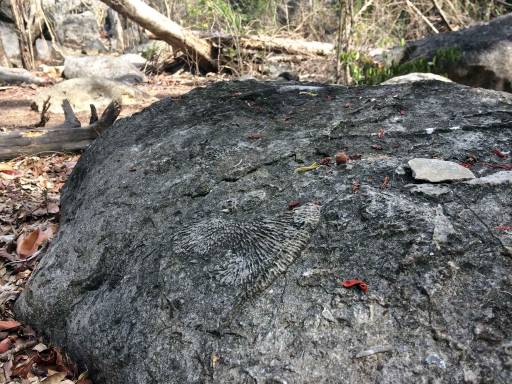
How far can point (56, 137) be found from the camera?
173 inches

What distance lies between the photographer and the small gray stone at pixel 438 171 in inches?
69.5

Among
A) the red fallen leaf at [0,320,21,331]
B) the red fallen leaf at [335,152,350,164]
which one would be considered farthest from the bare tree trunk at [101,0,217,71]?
the red fallen leaf at [335,152,350,164]

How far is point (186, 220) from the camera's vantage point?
1928 mm

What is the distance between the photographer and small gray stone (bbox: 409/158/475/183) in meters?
1.76

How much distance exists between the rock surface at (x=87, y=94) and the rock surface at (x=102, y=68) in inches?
75.2

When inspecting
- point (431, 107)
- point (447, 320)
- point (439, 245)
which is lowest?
point (447, 320)

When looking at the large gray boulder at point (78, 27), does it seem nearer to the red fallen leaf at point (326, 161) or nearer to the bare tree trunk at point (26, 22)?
the bare tree trunk at point (26, 22)

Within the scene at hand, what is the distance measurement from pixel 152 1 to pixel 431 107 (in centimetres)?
1173

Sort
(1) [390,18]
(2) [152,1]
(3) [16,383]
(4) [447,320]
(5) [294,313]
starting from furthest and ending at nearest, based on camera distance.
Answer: (2) [152,1] → (1) [390,18] → (3) [16,383] → (5) [294,313] → (4) [447,320]

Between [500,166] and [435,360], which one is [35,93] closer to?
[500,166]

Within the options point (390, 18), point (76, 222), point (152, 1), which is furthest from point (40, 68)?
point (76, 222)

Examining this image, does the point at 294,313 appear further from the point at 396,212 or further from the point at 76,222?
the point at 76,222

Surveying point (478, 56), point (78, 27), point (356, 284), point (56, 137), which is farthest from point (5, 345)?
point (78, 27)

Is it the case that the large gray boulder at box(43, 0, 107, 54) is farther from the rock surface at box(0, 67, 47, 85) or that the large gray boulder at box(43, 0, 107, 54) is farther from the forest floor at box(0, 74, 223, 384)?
the forest floor at box(0, 74, 223, 384)
